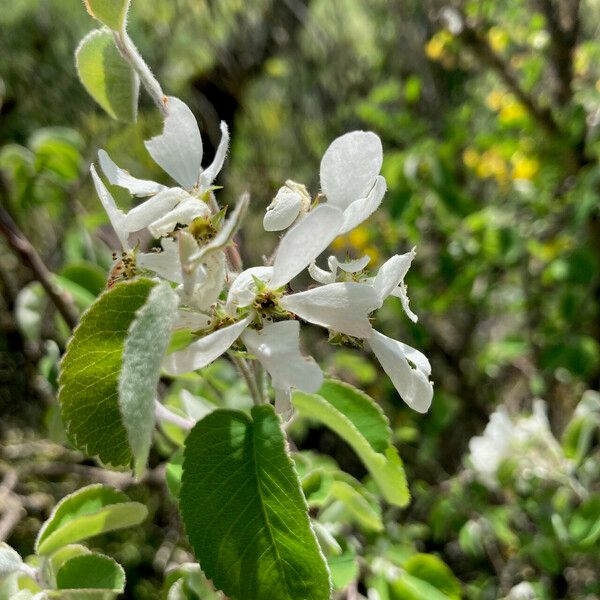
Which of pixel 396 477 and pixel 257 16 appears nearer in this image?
pixel 396 477

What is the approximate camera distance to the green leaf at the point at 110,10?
1.40 feet

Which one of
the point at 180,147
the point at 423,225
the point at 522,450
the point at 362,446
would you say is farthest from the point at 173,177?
the point at 423,225

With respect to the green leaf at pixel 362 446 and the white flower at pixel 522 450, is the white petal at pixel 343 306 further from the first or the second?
the white flower at pixel 522 450

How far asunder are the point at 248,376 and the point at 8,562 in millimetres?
213

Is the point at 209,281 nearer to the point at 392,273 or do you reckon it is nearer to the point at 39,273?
the point at 392,273

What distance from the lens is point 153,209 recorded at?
1.39 ft

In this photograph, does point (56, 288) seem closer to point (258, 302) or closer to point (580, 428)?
point (258, 302)

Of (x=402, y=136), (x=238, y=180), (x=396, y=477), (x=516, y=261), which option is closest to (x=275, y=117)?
(x=238, y=180)

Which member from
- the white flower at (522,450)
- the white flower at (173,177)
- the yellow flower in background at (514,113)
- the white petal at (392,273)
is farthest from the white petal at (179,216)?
the yellow flower in background at (514,113)

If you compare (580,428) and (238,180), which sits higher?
(580,428)

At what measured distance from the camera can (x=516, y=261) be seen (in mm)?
1604

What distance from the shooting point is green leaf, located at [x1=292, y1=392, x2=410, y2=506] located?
1.57 feet

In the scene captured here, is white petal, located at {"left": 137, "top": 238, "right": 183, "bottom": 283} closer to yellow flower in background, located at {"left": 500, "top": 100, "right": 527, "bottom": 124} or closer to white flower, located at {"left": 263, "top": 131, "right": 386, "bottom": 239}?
white flower, located at {"left": 263, "top": 131, "right": 386, "bottom": 239}

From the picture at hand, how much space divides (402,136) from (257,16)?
1800 mm
